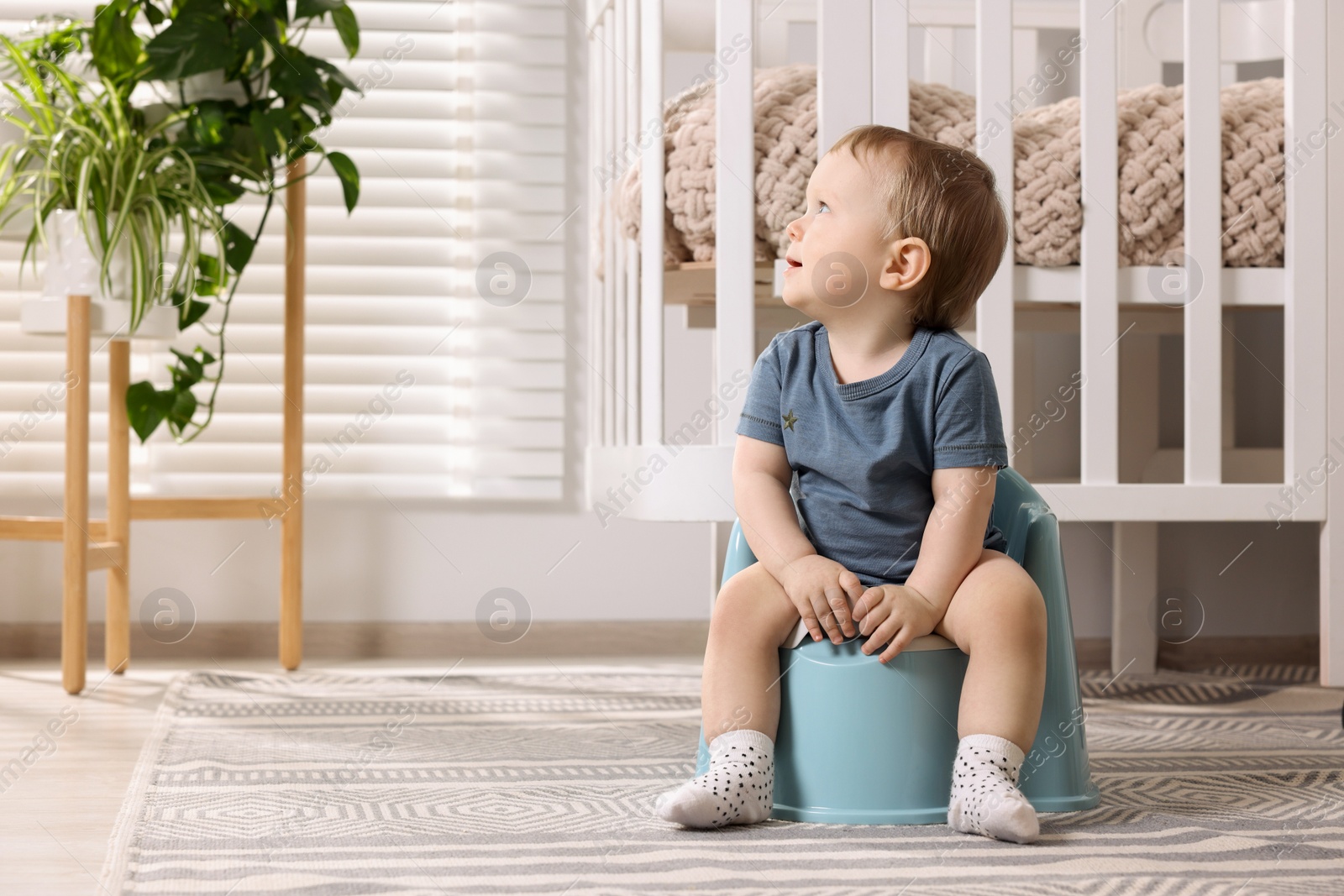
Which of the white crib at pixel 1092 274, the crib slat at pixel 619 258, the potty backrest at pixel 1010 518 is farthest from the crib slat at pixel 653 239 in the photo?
the potty backrest at pixel 1010 518

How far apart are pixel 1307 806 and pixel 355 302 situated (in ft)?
4.81

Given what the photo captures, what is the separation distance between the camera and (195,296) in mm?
1729

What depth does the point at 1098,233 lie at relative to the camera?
1.21 metres

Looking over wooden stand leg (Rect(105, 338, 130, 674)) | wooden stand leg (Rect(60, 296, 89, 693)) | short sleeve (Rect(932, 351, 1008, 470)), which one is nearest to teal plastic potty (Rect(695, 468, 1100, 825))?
short sleeve (Rect(932, 351, 1008, 470))

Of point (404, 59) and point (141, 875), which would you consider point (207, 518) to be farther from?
point (141, 875)

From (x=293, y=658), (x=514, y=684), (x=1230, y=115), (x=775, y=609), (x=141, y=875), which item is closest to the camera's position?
(x=141, y=875)

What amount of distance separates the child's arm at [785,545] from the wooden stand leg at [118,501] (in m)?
0.99

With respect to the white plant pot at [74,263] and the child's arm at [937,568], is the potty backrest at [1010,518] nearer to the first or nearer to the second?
the child's arm at [937,568]

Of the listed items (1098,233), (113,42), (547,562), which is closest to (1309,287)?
(1098,233)

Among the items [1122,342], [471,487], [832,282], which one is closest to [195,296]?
[471,487]

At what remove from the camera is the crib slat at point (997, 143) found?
3.91 feet

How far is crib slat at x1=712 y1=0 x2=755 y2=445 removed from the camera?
1.14m

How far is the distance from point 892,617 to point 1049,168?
2.02ft

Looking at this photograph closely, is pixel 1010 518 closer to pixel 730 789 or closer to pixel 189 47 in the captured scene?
pixel 730 789
